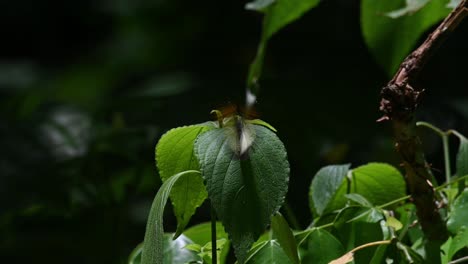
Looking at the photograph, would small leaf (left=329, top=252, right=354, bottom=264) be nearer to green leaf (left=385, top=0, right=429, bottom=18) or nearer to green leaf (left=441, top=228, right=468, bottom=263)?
green leaf (left=441, top=228, right=468, bottom=263)

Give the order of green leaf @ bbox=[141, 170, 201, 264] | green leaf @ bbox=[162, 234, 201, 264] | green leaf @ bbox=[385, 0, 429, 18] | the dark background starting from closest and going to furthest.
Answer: green leaf @ bbox=[141, 170, 201, 264] → green leaf @ bbox=[162, 234, 201, 264] → green leaf @ bbox=[385, 0, 429, 18] → the dark background

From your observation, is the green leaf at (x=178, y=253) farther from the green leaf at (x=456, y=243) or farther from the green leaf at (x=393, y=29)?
the green leaf at (x=393, y=29)

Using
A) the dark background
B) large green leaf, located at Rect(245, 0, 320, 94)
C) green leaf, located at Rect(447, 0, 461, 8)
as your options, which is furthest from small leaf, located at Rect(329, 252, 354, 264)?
the dark background

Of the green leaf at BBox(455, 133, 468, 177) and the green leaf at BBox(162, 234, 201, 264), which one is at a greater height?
the green leaf at BBox(455, 133, 468, 177)

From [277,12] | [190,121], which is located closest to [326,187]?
[277,12]

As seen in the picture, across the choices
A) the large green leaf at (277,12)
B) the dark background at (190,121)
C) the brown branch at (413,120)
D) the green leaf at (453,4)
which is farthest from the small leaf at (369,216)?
the dark background at (190,121)

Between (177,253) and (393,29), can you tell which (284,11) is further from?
(177,253)

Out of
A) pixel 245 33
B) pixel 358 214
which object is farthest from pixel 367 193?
pixel 245 33
